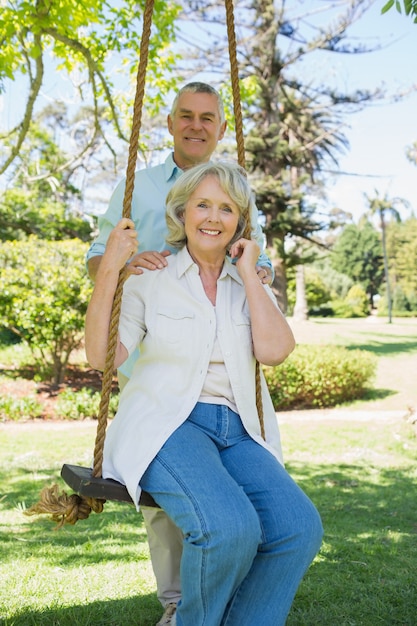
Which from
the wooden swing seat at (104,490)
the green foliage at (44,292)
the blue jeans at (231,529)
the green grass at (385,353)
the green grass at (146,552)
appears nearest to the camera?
the blue jeans at (231,529)

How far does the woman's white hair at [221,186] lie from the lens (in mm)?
2461

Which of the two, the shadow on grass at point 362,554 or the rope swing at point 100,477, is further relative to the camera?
the shadow on grass at point 362,554

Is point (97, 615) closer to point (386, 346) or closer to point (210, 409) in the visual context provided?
point (210, 409)

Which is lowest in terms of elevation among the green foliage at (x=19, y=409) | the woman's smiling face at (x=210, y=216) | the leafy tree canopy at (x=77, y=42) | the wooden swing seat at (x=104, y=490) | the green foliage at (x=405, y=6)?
the green foliage at (x=19, y=409)

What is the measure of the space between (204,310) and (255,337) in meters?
0.20

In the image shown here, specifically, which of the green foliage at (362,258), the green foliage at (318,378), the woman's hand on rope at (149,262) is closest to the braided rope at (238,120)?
the woman's hand on rope at (149,262)

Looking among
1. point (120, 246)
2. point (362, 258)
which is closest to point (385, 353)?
point (120, 246)

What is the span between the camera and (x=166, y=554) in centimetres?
290

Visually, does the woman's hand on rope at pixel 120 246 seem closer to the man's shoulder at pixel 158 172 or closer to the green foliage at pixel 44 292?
the man's shoulder at pixel 158 172

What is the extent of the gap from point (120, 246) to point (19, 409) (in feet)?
27.4

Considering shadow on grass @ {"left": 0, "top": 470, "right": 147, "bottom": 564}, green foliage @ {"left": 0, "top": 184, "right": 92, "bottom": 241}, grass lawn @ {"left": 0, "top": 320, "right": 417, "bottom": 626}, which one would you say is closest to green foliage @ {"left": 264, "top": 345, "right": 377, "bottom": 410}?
grass lawn @ {"left": 0, "top": 320, "right": 417, "bottom": 626}

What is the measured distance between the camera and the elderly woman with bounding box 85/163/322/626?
2.01 metres

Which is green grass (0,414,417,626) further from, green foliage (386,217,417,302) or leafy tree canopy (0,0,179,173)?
green foliage (386,217,417,302)

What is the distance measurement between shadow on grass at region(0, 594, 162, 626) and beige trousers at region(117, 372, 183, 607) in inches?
6.4
